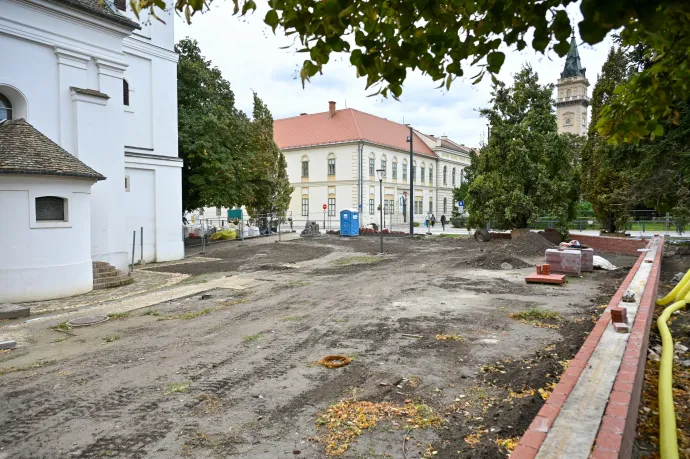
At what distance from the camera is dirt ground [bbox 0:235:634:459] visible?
159 inches

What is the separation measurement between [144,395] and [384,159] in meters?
52.3

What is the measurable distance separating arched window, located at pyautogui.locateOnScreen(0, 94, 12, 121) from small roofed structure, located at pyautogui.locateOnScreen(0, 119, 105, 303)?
0.96m

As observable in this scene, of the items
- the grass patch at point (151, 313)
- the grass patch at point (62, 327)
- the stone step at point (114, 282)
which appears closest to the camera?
the grass patch at point (62, 327)

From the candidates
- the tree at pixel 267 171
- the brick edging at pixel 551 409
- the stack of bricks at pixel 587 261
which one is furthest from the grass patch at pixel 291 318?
the tree at pixel 267 171

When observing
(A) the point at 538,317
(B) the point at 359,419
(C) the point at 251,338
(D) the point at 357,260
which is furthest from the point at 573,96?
(B) the point at 359,419

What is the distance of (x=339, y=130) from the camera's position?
54781 millimetres

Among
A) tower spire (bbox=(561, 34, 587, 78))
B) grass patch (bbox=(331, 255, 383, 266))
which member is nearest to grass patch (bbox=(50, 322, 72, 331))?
grass patch (bbox=(331, 255, 383, 266))

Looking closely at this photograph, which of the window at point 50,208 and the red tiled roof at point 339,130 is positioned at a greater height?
the red tiled roof at point 339,130

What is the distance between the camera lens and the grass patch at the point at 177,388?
5191mm

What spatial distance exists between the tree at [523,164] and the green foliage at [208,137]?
524 inches

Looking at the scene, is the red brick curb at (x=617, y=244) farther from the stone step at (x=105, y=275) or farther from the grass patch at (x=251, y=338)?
the stone step at (x=105, y=275)

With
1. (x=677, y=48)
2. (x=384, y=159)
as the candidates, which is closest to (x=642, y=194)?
(x=677, y=48)

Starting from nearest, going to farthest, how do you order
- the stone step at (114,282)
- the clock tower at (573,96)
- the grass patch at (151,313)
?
the grass patch at (151,313) < the stone step at (114,282) < the clock tower at (573,96)

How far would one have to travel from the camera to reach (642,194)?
17.9 meters
